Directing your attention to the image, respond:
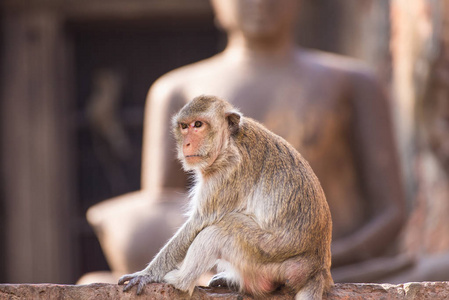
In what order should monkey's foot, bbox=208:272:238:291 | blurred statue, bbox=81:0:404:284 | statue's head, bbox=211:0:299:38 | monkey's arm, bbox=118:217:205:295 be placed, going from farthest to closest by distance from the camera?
statue's head, bbox=211:0:299:38 < blurred statue, bbox=81:0:404:284 < monkey's foot, bbox=208:272:238:291 < monkey's arm, bbox=118:217:205:295

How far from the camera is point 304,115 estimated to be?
6.67 m

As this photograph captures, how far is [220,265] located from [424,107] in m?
3.85

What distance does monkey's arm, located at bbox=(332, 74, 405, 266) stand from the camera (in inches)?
264

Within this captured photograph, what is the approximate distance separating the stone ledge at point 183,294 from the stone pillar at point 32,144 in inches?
184

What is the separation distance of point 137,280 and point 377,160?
286 centimetres

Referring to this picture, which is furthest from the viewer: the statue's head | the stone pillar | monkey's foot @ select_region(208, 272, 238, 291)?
the stone pillar

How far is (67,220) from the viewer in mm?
9203

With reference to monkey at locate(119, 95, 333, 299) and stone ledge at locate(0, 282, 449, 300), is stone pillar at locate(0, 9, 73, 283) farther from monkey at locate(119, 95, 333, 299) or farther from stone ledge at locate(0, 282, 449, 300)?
stone ledge at locate(0, 282, 449, 300)

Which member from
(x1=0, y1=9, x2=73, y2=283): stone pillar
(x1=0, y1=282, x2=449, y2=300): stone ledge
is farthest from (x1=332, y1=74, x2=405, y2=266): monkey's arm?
(x1=0, y1=9, x2=73, y2=283): stone pillar

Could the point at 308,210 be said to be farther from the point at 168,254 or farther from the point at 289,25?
the point at 289,25

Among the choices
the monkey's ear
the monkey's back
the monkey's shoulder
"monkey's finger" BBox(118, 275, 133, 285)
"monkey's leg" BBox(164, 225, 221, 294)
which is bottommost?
"monkey's finger" BBox(118, 275, 133, 285)

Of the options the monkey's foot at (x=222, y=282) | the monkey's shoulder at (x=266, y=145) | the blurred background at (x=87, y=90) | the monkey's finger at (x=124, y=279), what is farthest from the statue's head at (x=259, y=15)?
the monkey's finger at (x=124, y=279)

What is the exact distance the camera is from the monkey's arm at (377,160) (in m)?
6.70

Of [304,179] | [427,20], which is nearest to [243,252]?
[304,179]
